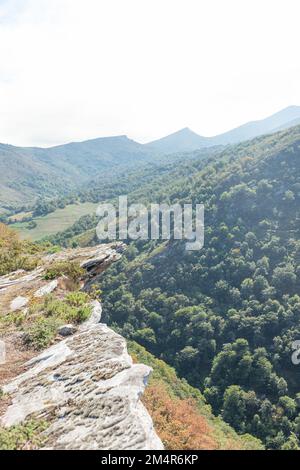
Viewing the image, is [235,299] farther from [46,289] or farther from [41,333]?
[41,333]

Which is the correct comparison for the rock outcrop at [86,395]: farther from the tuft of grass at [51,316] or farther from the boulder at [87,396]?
the tuft of grass at [51,316]

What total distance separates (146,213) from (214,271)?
6474cm

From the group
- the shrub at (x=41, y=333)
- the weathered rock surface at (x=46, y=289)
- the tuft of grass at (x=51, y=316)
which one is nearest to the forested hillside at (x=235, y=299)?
the weathered rock surface at (x=46, y=289)

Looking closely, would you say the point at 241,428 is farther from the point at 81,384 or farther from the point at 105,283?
the point at 105,283

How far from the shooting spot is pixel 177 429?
421 inches

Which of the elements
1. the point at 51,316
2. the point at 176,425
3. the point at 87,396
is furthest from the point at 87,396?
the point at 51,316

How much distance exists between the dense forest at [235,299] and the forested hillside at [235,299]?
0.29 meters

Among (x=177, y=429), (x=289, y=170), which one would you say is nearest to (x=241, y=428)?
(x=177, y=429)

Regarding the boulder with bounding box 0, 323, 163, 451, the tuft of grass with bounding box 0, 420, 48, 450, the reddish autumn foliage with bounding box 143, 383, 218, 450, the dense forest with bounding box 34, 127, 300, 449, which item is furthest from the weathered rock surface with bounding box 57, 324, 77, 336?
the dense forest with bounding box 34, 127, 300, 449

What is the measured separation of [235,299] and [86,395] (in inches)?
4174

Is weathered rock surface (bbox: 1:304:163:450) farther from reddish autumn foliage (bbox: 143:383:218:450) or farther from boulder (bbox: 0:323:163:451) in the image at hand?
reddish autumn foliage (bbox: 143:383:218:450)

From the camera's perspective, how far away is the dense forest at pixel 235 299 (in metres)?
80.2

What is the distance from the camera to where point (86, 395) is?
1005 cm
